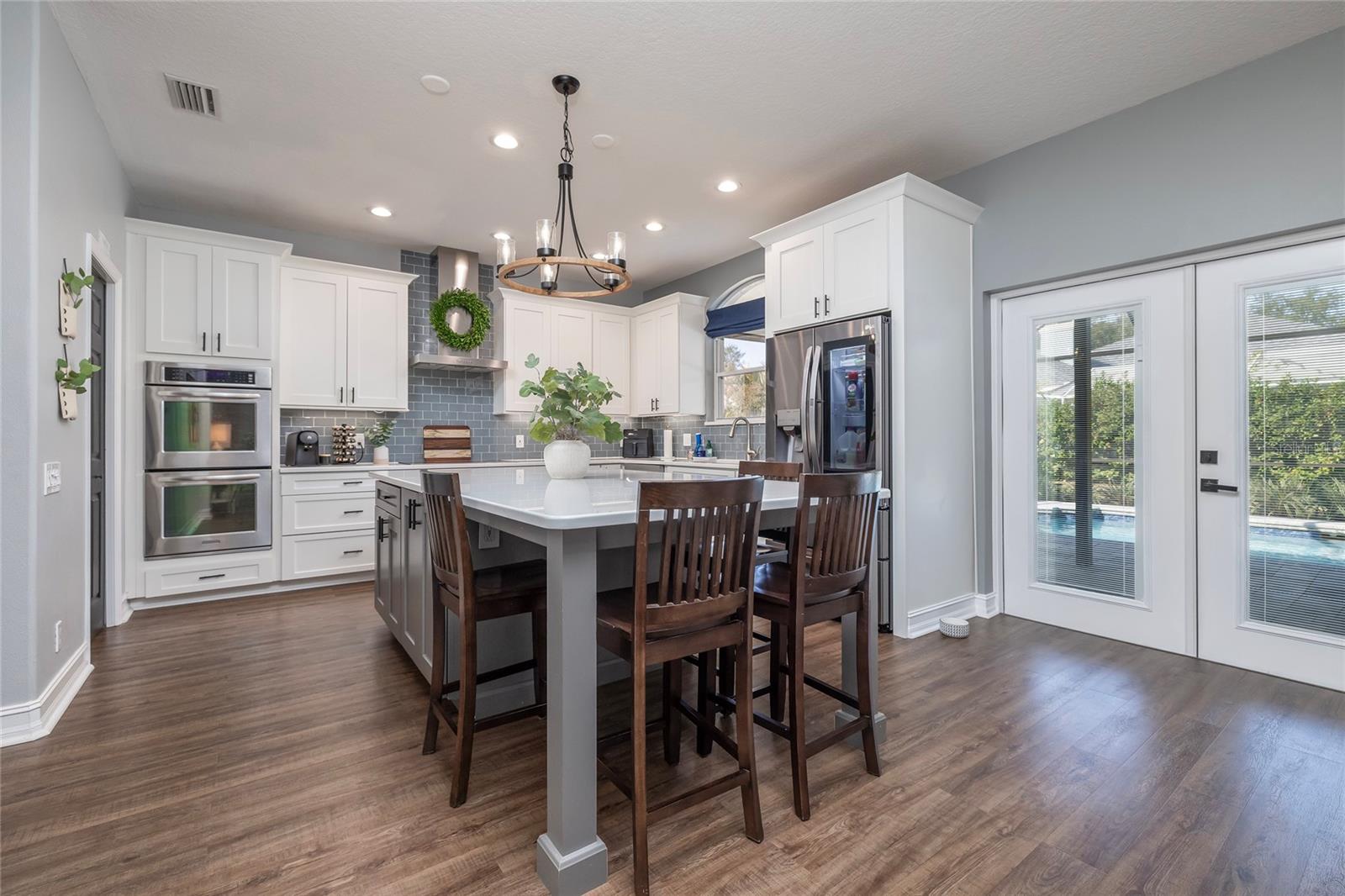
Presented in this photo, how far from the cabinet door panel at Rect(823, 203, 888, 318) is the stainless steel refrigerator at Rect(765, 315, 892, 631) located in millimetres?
117

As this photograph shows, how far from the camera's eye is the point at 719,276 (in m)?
5.84

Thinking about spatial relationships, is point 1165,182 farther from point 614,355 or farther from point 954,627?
point 614,355

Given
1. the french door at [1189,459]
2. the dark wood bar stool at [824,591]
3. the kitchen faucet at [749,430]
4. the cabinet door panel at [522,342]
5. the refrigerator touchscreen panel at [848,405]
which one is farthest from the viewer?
the cabinet door panel at [522,342]

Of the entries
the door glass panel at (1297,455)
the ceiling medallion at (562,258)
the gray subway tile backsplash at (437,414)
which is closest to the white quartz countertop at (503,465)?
the gray subway tile backsplash at (437,414)

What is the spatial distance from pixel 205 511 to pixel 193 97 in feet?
8.39

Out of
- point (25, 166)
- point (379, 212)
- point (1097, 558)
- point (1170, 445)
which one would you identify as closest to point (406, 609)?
point (25, 166)

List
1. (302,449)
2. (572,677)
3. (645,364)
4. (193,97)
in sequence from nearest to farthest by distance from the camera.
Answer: (572,677)
(193,97)
(302,449)
(645,364)

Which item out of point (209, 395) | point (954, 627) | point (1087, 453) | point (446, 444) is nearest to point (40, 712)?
point (209, 395)

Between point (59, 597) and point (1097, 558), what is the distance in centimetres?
499

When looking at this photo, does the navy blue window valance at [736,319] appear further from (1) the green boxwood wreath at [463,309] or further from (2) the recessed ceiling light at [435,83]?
(2) the recessed ceiling light at [435,83]

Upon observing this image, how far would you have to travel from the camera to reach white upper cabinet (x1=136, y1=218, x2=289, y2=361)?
399cm

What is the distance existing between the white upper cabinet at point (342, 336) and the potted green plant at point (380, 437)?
18cm

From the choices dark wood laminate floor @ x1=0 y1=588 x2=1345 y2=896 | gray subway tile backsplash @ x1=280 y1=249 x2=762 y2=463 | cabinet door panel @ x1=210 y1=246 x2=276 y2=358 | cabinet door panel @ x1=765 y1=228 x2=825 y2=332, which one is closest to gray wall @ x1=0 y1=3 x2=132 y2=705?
dark wood laminate floor @ x1=0 y1=588 x2=1345 y2=896

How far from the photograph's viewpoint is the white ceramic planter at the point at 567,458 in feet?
8.59
